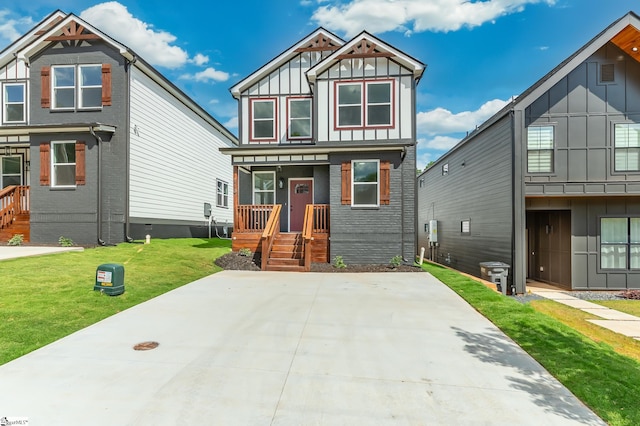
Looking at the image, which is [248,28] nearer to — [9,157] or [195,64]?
[195,64]

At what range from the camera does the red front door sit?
44.3ft

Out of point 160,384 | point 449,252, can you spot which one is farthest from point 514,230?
point 160,384

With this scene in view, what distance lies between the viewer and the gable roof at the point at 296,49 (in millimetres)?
13219

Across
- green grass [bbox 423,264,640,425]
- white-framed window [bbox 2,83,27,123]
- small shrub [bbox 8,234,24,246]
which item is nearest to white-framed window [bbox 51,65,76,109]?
white-framed window [bbox 2,83,27,123]

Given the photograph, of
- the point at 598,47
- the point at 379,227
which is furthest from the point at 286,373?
the point at 598,47

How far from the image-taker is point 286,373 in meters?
3.38

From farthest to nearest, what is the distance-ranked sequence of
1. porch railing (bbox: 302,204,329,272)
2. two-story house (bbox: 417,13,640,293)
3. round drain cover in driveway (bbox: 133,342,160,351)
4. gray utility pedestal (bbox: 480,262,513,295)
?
1. porch railing (bbox: 302,204,329,272)
2. two-story house (bbox: 417,13,640,293)
3. gray utility pedestal (bbox: 480,262,513,295)
4. round drain cover in driveway (bbox: 133,342,160,351)

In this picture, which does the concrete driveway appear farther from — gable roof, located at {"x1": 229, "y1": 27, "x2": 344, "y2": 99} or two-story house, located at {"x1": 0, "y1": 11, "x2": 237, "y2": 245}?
gable roof, located at {"x1": 229, "y1": 27, "x2": 344, "y2": 99}

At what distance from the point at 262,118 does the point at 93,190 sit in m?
7.08

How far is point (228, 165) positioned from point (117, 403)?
20.2 m

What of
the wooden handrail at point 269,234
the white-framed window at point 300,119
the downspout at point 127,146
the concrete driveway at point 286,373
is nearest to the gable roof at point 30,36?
the downspout at point 127,146

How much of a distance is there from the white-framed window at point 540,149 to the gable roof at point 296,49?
8.41m

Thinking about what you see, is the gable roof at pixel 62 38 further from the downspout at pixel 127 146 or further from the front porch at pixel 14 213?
the front porch at pixel 14 213

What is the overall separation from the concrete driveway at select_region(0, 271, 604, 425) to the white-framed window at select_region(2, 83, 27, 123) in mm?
13689
